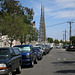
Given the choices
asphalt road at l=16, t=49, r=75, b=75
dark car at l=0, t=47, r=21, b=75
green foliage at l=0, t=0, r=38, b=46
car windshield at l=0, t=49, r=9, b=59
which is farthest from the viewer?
green foliage at l=0, t=0, r=38, b=46

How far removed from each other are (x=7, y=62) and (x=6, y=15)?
16.6m

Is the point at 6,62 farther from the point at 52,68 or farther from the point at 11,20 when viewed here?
the point at 11,20

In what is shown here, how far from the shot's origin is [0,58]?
881 cm

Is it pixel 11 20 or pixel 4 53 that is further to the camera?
pixel 11 20

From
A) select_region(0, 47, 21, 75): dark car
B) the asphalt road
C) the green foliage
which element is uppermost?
the green foliage

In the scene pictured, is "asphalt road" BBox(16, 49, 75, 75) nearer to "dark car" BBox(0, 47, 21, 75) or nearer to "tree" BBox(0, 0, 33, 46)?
"dark car" BBox(0, 47, 21, 75)

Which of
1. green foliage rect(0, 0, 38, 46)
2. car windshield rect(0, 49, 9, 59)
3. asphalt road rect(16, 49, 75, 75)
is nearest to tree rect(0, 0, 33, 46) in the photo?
green foliage rect(0, 0, 38, 46)

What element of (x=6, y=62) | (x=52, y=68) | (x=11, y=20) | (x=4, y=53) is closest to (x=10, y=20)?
(x=11, y=20)

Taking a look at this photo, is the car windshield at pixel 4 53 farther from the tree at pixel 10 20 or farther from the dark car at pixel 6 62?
the tree at pixel 10 20

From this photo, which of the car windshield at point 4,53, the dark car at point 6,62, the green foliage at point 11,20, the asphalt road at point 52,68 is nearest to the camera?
the dark car at point 6,62

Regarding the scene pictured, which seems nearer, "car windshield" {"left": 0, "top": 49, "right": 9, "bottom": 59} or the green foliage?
"car windshield" {"left": 0, "top": 49, "right": 9, "bottom": 59}

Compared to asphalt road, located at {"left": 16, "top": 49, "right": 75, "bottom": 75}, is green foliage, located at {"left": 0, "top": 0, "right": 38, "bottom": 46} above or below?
above

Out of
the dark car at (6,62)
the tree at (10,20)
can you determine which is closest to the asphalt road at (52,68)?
the dark car at (6,62)

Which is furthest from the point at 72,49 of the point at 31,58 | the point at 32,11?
the point at 31,58
